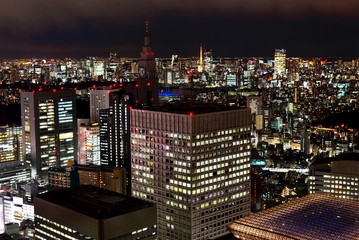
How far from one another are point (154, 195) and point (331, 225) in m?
9.79

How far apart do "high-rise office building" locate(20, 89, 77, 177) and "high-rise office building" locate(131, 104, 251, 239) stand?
19013 mm

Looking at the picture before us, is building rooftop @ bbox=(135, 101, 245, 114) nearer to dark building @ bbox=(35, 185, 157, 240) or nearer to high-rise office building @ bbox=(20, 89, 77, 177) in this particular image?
dark building @ bbox=(35, 185, 157, 240)

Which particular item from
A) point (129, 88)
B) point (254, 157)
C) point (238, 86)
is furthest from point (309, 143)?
point (238, 86)

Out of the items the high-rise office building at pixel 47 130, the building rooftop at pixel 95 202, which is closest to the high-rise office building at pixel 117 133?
the high-rise office building at pixel 47 130

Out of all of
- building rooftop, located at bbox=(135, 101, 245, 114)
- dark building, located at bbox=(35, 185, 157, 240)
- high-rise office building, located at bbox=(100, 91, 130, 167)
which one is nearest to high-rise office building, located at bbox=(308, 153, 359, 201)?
building rooftop, located at bbox=(135, 101, 245, 114)

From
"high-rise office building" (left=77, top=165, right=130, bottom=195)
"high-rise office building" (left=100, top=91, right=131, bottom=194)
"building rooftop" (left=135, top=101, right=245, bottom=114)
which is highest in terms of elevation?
"building rooftop" (left=135, top=101, right=245, bottom=114)

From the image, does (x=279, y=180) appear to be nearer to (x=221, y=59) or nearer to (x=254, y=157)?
(x=254, y=157)

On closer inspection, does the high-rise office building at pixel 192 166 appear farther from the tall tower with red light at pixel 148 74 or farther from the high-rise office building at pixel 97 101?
the high-rise office building at pixel 97 101

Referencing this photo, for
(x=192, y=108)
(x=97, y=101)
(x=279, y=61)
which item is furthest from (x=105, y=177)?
(x=279, y=61)

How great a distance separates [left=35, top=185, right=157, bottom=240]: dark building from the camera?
685 inches

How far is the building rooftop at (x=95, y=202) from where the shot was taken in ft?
58.8

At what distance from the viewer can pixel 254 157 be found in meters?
46.3

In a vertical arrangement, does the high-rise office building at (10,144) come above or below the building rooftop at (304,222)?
below

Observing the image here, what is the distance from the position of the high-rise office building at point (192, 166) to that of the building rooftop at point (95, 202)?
3675 mm
